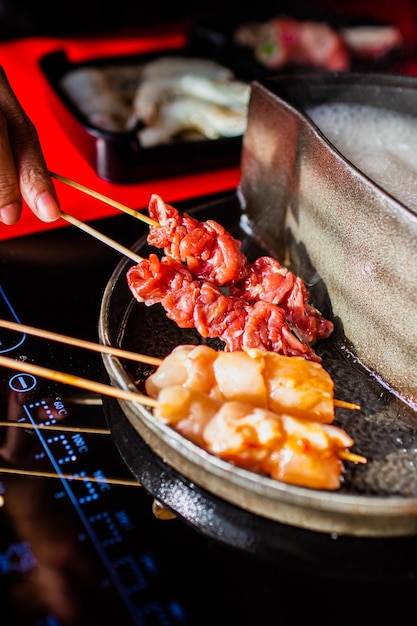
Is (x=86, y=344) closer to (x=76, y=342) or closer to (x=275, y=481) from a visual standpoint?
(x=76, y=342)

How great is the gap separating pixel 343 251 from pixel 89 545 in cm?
135

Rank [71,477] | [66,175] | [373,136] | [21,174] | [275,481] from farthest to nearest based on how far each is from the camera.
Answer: [66,175]
[373,136]
[21,174]
[71,477]
[275,481]

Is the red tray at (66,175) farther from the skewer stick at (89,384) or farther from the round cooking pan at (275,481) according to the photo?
the skewer stick at (89,384)

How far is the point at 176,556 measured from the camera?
5.95ft

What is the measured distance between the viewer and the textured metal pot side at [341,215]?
2.14 m

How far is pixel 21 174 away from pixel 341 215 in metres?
1.14

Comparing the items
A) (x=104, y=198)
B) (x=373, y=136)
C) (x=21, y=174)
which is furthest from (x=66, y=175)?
(x=373, y=136)

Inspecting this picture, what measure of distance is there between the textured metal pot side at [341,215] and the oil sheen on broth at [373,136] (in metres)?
0.05

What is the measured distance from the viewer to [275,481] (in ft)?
5.59

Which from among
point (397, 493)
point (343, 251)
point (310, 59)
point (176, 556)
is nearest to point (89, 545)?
point (176, 556)

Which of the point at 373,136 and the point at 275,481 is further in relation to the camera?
the point at 373,136

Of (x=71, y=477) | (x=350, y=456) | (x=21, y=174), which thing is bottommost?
(x=71, y=477)

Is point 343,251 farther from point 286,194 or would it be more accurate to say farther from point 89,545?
point 89,545

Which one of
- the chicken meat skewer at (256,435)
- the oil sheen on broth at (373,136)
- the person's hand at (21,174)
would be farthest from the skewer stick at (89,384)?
the oil sheen on broth at (373,136)
